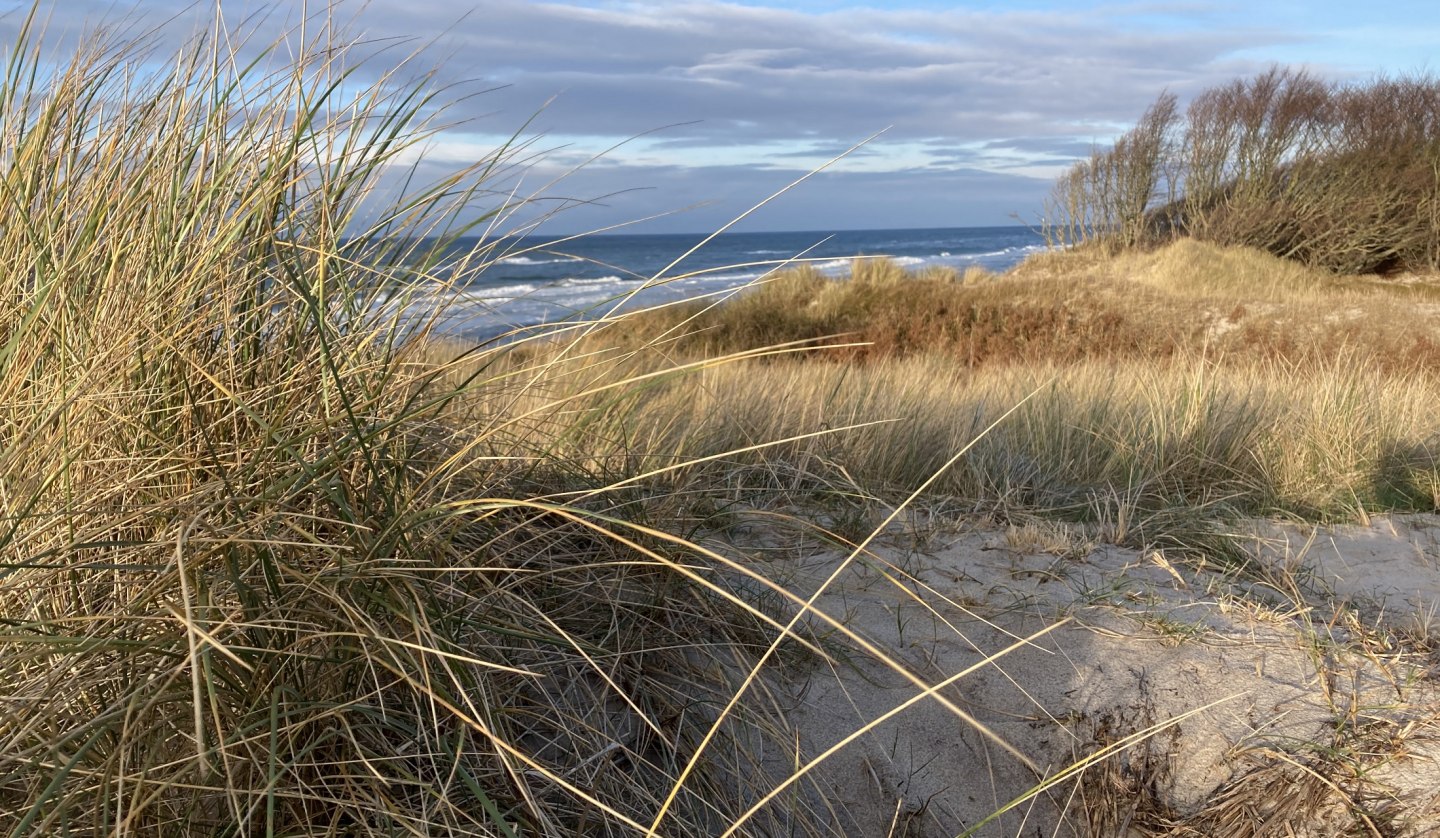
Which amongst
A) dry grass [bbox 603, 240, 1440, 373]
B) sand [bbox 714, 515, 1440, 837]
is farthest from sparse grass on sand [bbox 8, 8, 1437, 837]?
dry grass [bbox 603, 240, 1440, 373]

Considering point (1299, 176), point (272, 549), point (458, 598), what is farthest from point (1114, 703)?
point (1299, 176)

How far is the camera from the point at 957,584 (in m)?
2.46

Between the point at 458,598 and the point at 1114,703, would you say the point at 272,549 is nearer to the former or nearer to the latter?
the point at 458,598

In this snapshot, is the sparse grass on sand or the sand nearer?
the sparse grass on sand

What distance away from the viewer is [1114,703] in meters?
2.03

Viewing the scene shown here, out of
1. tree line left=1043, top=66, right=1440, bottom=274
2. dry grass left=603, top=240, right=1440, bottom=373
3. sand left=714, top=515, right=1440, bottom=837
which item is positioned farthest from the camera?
tree line left=1043, top=66, right=1440, bottom=274

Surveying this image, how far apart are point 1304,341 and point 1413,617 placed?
9119 millimetres

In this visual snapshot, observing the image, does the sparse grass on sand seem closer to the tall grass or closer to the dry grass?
the tall grass

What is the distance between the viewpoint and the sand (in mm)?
1780

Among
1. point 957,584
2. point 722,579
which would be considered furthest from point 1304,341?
point 722,579

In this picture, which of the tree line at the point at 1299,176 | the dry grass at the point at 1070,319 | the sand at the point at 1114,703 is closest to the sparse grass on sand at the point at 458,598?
the sand at the point at 1114,703

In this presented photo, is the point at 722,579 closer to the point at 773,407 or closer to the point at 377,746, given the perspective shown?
the point at 377,746

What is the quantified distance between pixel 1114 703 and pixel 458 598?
1368 mm

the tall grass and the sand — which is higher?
the tall grass
